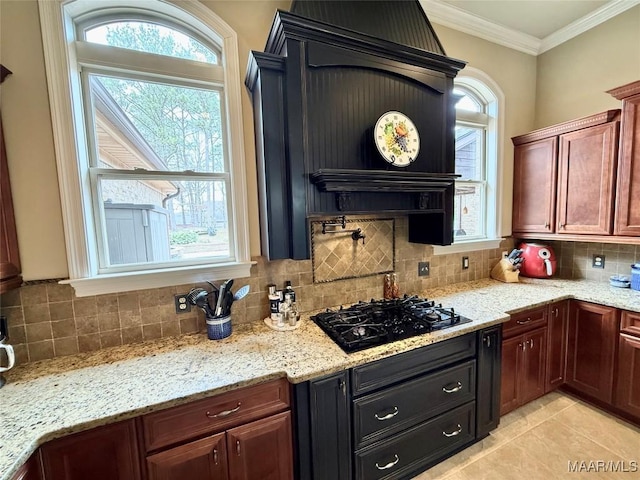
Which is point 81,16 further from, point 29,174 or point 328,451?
point 328,451

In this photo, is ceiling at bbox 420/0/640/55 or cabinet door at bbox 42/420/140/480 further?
ceiling at bbox 420/0/640/55

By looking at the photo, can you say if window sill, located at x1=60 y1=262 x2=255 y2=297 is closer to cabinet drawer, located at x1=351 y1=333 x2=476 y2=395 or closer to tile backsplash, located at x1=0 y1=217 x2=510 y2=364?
tile backsplash, located at x1=0 y1=217 x2=510 y2=364

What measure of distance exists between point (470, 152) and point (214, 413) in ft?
9.89

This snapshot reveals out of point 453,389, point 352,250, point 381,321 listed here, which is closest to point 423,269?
point 352,250

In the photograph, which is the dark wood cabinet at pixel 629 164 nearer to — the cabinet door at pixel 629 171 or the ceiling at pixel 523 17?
the cabinet door at pixel 629 171

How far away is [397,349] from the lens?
146 cm

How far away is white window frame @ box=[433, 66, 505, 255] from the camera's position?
8.69ft

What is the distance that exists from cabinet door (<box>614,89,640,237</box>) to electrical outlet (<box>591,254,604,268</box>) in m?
0.54

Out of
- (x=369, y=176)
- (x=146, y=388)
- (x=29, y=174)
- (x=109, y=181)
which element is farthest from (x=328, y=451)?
(x=29, y=174)

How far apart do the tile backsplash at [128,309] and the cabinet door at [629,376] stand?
170 cm

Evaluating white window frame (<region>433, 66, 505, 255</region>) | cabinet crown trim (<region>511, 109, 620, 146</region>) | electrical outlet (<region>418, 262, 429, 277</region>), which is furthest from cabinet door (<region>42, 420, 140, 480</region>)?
cabinet crown trim (<region>511, 109, 620, 146</region>)

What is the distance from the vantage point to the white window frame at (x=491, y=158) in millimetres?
2648

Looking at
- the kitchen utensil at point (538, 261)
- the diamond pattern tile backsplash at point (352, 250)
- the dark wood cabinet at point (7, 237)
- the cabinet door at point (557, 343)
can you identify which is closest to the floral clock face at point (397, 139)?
the diamond pattern tile backsplash at point (352, 250)

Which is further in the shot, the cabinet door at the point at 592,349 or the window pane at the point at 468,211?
the window pane at the point at 468,211
